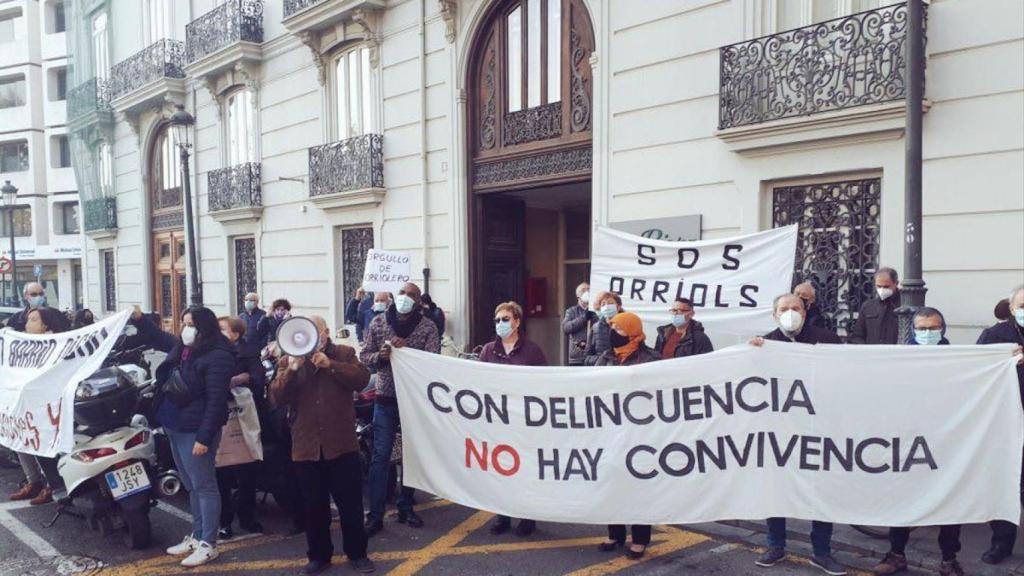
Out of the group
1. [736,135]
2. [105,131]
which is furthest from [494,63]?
[105,131]

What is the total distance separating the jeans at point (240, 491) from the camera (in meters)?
5.51

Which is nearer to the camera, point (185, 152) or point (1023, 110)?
point (1023, 110)

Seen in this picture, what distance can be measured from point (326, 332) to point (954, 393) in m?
3.77

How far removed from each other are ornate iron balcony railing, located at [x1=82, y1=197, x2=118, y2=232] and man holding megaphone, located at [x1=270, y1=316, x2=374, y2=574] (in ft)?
67.6

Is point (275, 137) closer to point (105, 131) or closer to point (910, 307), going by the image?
point (105, 131)

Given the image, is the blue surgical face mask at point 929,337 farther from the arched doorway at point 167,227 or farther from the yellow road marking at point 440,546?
the arched doorway at point 167,227

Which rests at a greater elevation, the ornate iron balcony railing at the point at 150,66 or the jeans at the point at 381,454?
the ornate iron balcony railing at the point at 150,66

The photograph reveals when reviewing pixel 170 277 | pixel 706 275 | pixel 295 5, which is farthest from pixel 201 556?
pixel 170 277

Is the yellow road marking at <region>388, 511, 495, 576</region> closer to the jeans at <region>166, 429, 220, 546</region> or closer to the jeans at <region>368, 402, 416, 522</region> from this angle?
the jeans at <region>368, 402, 416, 522</region>

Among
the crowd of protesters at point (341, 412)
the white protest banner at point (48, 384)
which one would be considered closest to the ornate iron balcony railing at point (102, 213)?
the white protest banner at point (48, 384)

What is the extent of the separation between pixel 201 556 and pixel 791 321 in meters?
4.18

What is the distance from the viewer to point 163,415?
500 centimetres

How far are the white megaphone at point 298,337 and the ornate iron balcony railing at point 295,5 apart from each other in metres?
10.7

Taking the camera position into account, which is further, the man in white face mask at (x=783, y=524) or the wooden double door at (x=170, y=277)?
the wooden double door at (x=170, y=277)
